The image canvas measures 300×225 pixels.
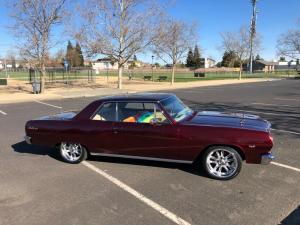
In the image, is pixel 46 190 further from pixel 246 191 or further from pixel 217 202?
pixel 246 191

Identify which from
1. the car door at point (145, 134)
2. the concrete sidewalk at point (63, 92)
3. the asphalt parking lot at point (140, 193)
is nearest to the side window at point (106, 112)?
the car door at point (145, 134)

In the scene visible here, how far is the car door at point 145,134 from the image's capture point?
5535 millimetres

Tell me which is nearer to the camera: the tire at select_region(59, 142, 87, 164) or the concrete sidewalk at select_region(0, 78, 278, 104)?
the tire at select_region(59, 142, 87, 164)

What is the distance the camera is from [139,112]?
595 centimetres

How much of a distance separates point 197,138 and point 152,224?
1.85 meters

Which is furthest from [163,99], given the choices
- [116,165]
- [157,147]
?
[116,165]

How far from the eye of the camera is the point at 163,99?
589cm

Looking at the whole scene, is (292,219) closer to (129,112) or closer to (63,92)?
(129,112)

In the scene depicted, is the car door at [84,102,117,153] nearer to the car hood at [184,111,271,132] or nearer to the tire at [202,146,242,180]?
the car hood at [184,111,271,132]

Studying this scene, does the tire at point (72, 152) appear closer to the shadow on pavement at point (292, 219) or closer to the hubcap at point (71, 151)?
the hubcap at point (71, 151)

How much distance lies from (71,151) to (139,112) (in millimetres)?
1537

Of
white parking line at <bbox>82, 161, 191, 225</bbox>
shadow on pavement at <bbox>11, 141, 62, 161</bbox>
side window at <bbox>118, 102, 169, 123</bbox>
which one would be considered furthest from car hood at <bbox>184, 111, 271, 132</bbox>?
shadow on pavement at <bbox>11, 141, 62, 161</bbox>

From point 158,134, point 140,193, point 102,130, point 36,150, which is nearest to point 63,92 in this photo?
point 36,150

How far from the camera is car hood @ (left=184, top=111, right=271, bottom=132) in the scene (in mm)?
5426
